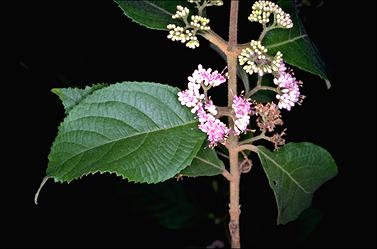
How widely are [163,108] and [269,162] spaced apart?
1.08ft

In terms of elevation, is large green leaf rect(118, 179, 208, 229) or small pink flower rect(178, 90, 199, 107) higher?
small pink flower rect(178, 90, 199, 107)

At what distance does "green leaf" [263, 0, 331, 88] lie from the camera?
1474mm

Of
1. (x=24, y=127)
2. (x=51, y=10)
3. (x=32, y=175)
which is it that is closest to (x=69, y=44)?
(x=51, y=10)

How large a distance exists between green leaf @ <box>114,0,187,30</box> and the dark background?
613mm

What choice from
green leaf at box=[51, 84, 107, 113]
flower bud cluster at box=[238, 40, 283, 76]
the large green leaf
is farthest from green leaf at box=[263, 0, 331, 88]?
the large green leaf

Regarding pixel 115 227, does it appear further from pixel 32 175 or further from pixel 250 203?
pixel 250 203

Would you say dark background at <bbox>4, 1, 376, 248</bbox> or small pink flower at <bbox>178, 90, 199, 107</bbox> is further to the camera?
dark background at <bbox>4, 1, 376, 248</bbox>

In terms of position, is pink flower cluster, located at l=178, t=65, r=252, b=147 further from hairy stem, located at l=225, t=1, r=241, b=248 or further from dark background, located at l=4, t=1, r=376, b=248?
dark background, located at l=4, t=1, r=376, b=248

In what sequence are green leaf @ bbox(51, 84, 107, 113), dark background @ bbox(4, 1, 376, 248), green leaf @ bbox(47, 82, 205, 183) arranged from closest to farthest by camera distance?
green leaf @ bbox(47, 82, 205, 183)
green leaf @ bbox(51, 84, 107, 113)
dark background @ bbox(4, 1, 376, 248)

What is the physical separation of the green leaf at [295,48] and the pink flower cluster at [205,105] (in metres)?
0.20

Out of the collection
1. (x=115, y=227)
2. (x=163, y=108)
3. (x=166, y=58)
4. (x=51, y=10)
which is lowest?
(x=115, y=227)

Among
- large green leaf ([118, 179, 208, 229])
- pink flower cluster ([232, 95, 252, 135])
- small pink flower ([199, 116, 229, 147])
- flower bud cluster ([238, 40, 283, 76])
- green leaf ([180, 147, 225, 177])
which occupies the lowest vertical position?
large green leaf ([118, 179, 208, 229])

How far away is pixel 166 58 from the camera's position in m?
2.23

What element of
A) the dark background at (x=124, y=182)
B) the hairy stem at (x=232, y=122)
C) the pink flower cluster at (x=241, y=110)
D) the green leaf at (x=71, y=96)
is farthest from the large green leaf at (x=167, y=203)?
the pink flower cluster at (x=241, y=110)
